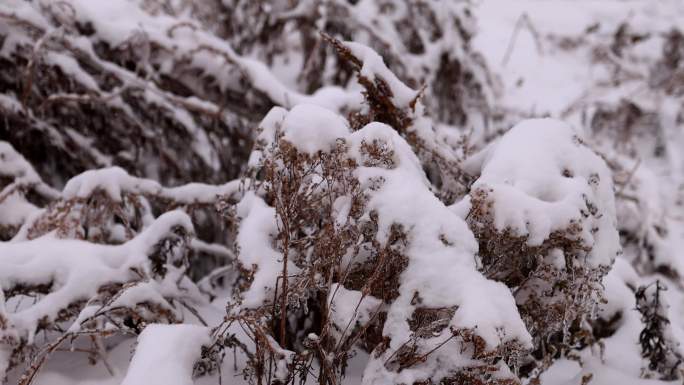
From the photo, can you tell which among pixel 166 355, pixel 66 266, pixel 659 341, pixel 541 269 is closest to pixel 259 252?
pixel 166 355

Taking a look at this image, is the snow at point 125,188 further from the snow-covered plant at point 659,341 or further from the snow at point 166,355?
the snow-covered plant at point 659,341

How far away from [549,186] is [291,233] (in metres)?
0.91

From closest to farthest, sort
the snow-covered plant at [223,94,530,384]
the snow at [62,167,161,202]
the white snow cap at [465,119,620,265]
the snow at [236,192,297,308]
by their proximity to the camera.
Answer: the snow-covered plant at [223,94,530,384] → the white snow cap at [465,119,620,265] → the snow at [236,192,297,308] → the snow at [62,167,161,202]

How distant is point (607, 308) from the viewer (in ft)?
7.86

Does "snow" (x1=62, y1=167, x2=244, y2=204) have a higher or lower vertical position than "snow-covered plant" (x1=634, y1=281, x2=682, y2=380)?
Result: higher

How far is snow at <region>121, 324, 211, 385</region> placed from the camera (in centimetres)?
145

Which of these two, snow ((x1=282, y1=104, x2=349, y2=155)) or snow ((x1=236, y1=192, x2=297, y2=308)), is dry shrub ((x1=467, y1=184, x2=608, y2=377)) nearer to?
snow ((x1=282, y1=104, x2=349, y2=155))

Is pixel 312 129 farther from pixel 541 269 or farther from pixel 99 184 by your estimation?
pixel 99 184

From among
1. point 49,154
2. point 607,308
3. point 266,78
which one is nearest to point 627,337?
point 607,308

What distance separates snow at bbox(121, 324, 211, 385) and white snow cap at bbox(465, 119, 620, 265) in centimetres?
107

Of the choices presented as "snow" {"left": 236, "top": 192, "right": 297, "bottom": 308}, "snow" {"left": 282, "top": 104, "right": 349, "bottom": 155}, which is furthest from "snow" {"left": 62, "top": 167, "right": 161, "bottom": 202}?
"snow" {"left": 282, "top": 104, "right": 349, "bottom": 155}

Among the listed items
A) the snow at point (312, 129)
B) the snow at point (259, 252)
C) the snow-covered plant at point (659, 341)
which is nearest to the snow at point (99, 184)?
the snow at point (259, 252)

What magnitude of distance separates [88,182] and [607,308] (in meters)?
2.55

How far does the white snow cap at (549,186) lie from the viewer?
1514 mm
